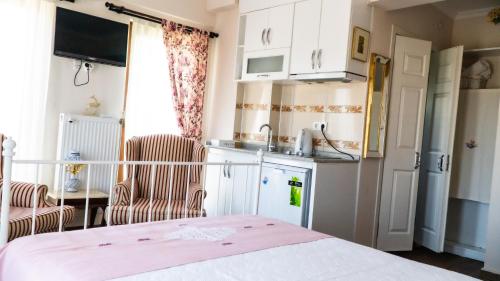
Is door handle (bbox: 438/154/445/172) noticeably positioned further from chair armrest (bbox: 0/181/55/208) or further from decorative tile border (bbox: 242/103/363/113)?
chair armrest (bbox: 0/181/55/208)

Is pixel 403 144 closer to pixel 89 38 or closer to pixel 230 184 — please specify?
pixel 230 184

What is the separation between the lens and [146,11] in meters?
4.15

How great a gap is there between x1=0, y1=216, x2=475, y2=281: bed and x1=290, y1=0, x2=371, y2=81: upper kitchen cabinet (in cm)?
189

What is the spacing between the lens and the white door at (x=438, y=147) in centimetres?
382

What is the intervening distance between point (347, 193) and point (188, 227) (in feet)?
6.27

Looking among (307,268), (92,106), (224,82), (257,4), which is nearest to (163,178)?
(92,106)

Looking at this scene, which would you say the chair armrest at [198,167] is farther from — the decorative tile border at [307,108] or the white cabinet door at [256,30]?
the white cabinet door at [256,30]

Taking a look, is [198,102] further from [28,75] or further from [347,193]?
[347,193]

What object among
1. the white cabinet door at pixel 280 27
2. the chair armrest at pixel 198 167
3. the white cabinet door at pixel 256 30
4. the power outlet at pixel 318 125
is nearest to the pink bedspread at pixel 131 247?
the chair armrest at pixel 198 167

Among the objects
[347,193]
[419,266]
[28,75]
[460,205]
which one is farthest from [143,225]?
[460,205]

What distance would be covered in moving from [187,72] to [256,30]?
949 millimetres

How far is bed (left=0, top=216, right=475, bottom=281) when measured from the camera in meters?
1.21

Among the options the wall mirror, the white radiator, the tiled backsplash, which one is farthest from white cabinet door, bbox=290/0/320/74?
the white radiator

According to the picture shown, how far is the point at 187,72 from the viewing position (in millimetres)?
4453
